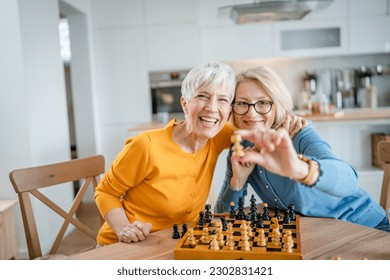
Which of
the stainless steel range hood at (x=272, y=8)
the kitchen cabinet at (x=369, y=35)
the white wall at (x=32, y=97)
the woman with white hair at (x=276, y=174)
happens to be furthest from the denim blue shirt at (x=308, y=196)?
the kitchen cabinet at (x=369, y=35)

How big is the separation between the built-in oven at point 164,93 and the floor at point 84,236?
1667mm

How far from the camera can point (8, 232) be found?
2084mm

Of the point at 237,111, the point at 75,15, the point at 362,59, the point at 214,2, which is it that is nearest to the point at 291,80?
the point at 362,59

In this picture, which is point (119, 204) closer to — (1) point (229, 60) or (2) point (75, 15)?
(2) point (75, 15)

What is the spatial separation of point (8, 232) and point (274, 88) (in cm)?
155

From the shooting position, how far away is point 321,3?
2576mm

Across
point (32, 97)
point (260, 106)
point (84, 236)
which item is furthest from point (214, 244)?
point (32, 97)

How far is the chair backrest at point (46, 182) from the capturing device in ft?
4.25

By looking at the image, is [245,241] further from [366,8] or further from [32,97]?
[366,8]

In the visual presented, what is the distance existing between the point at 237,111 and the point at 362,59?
127 inches

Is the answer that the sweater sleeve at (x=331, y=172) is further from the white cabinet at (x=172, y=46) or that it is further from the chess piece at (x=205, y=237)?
the white cabinet at (x=172, y=46)
